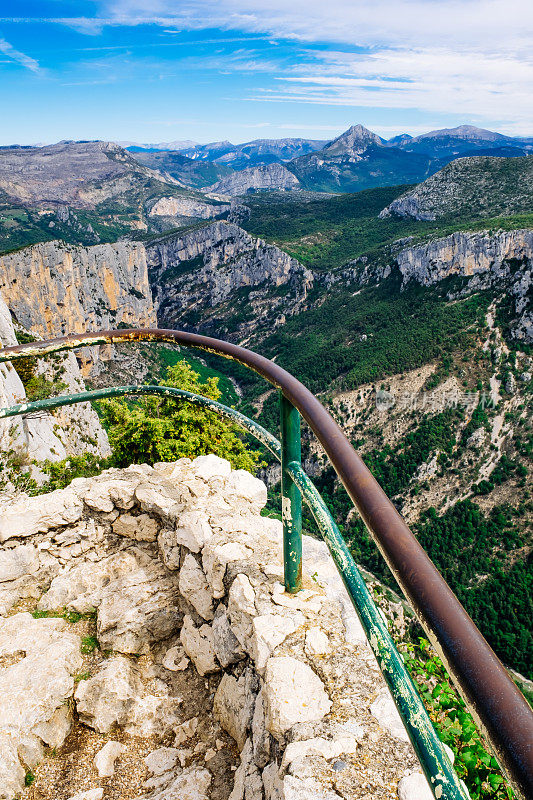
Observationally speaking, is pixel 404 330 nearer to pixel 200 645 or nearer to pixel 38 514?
pixel 38 514

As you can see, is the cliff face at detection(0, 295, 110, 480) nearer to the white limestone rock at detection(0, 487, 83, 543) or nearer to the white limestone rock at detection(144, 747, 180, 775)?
the white limestone rock at detection(0, 487, 83, 543)

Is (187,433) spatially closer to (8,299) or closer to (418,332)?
(8,299)

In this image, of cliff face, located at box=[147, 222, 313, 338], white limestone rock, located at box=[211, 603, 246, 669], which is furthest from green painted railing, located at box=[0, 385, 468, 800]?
cliff face, located at box=[147, 222, 313, 338]

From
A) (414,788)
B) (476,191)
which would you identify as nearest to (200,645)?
(414,788)

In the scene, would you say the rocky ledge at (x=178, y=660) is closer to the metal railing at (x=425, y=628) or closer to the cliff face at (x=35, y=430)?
the metal railing at (x=425, y=628)

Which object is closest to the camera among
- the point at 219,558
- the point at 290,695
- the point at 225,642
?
the point at 290,695

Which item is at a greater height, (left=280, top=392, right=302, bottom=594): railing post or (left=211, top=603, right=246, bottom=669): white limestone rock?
(left=280, top=392, right=302, bottom=594): railing post
